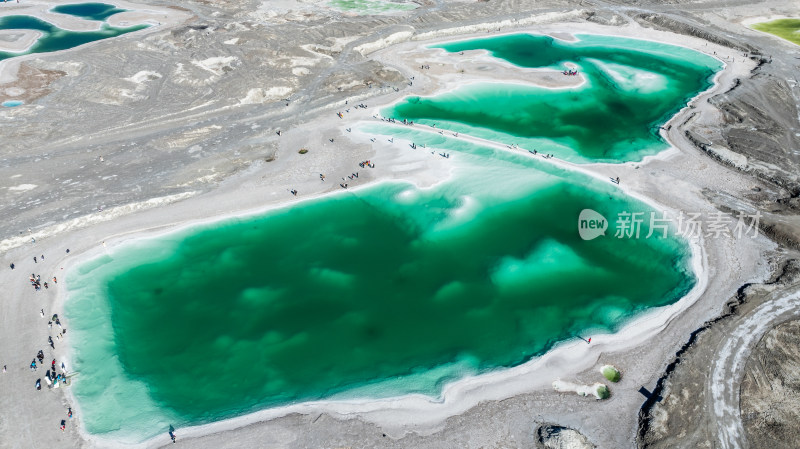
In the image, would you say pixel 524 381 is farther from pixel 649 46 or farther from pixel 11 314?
pixel 649 46

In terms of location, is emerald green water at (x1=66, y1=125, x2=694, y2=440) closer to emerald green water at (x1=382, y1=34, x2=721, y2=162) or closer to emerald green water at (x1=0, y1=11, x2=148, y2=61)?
emerald green water at (x1=382, y1=34, x2=721, y2=162)

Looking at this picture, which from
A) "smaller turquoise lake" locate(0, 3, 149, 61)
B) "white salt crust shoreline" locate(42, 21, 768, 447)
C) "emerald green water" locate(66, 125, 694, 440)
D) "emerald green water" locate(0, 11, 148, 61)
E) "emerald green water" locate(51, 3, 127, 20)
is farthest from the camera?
"emerald green water" locate(51, 3, 127, 20)

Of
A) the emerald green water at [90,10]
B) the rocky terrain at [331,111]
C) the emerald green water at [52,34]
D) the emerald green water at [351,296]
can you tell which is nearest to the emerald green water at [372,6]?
the rocky terrain at [331,111]

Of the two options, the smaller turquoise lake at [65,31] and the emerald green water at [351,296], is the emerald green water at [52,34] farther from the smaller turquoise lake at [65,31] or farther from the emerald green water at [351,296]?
the emerald green water at [351,296]

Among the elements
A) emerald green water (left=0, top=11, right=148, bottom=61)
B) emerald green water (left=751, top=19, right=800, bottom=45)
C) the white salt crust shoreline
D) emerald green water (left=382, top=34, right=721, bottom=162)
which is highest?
emerald green water (left=751, top=19, right=800, bottom=45)

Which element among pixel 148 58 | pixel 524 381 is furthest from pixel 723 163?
pixel 148 58

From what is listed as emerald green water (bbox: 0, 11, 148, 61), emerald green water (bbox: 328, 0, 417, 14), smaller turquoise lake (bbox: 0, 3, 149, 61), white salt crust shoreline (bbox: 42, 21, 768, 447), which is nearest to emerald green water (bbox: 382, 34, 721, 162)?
emerald green water (bbox: 328, 0, 417, 14)

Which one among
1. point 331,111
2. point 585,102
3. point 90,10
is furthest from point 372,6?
point 90,10

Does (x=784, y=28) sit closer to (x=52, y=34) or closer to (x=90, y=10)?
(x=52, y=34)
